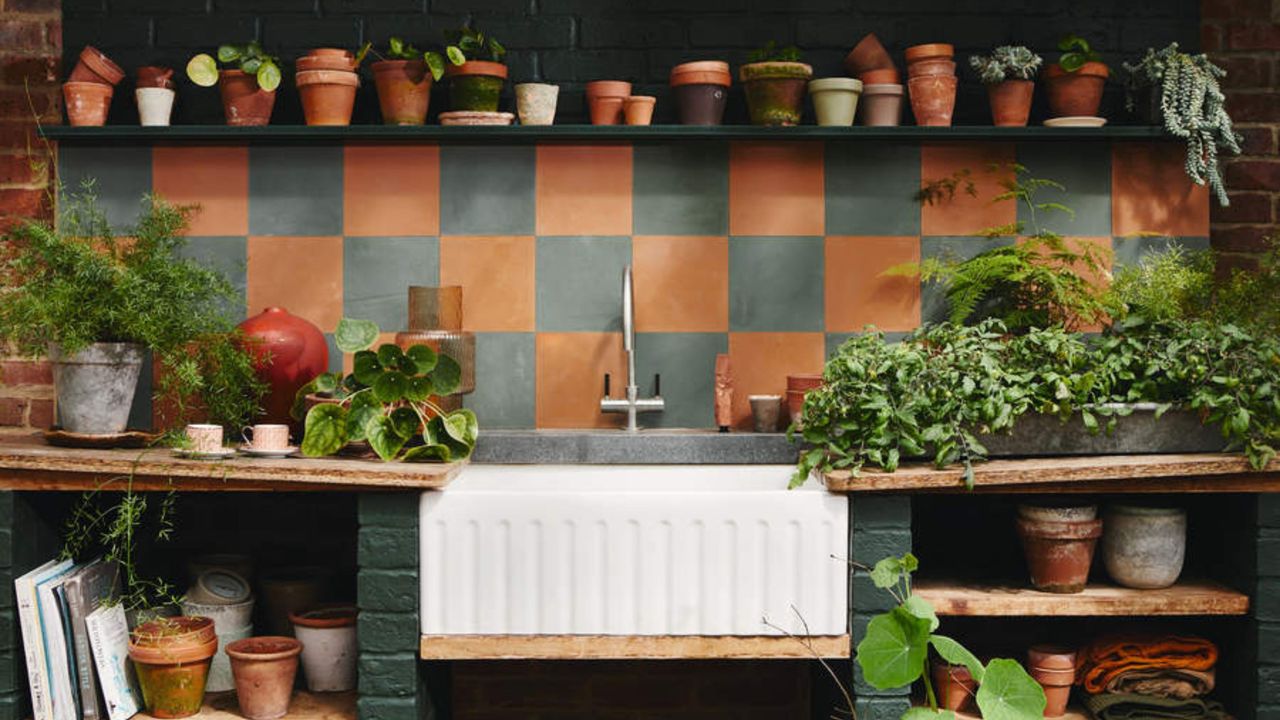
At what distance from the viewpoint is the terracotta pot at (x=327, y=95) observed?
2.94 meters

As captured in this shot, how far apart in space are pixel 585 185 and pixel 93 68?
1.26m

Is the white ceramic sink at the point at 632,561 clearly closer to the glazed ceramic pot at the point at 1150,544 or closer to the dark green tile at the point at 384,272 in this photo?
the glazed ceramic pot at the point at 1150,544

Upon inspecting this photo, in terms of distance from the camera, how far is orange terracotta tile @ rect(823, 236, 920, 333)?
10.2ft

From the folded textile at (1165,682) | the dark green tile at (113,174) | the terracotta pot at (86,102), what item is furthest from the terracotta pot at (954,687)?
the terracotta pot at (86,102)

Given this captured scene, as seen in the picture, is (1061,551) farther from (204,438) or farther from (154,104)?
(154,104)

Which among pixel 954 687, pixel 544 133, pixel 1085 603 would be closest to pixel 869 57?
pixel 544 133

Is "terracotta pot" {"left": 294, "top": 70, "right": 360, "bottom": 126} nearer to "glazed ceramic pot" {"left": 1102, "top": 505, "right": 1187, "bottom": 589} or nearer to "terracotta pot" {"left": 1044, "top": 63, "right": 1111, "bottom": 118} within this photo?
"terracotta pot" {"left": 1044, "top": 63, "right": 1111, "bottom": 118}

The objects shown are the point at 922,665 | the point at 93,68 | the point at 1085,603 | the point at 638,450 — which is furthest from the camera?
the point at 93,68

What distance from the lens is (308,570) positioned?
9.64 feet

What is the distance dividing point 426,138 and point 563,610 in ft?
4.32

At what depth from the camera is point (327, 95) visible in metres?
2.95

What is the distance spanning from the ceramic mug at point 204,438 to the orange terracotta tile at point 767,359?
130 centimetres

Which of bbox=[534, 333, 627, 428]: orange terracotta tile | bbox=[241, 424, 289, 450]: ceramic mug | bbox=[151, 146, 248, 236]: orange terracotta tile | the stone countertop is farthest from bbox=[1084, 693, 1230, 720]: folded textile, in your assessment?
bbox=[151, 146, 248, 236]: orange terracotta tile

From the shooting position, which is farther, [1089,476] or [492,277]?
[492,277]
